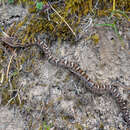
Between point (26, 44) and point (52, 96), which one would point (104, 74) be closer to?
point (52, 96)

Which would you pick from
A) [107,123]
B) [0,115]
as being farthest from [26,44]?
[107,123]

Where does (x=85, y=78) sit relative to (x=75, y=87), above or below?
above

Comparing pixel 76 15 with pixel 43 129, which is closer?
pixel 43 129

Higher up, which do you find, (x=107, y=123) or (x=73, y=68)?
(x=73, y=68)
